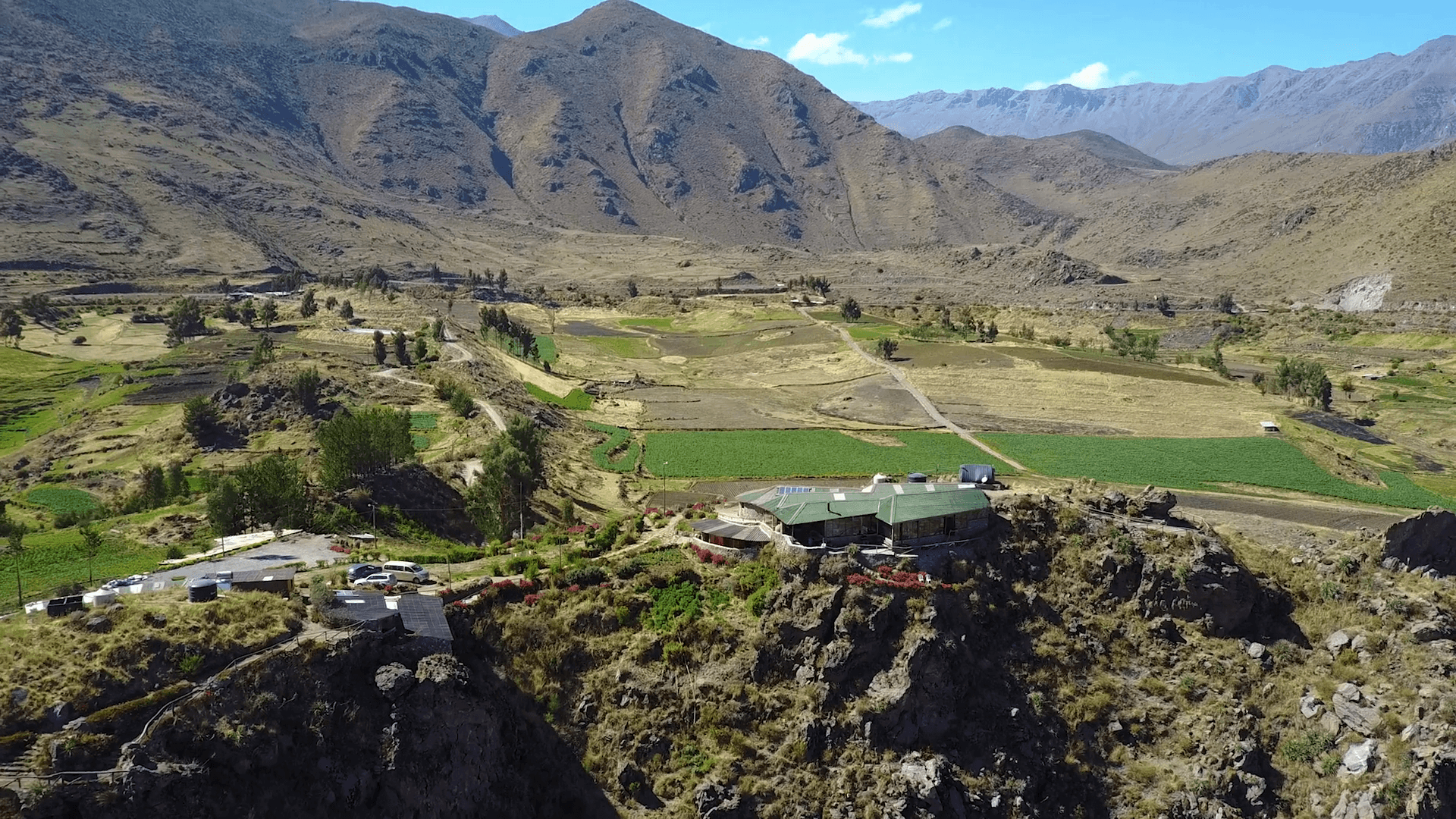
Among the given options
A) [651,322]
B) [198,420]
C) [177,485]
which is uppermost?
[651,322]

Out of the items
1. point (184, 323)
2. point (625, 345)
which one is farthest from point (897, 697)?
point (184, 323)

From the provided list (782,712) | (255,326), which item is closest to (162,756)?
(782,712)

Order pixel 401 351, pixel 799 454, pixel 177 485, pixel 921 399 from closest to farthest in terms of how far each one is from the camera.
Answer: pixel 177 485, pixel 799 454, pixel 921 399, pixel 401 351

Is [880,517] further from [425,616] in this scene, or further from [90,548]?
[90,548]

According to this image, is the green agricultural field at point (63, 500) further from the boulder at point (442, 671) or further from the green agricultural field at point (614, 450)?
the boulder at point (442, 671)

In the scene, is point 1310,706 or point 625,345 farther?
point 625,345

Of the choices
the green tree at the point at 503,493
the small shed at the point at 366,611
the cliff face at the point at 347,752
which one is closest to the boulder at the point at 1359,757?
the cliff face at the point at 347,752

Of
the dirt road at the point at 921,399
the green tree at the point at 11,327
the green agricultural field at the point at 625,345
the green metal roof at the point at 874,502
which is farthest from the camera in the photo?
the green agricultural field at the point at 625,345
